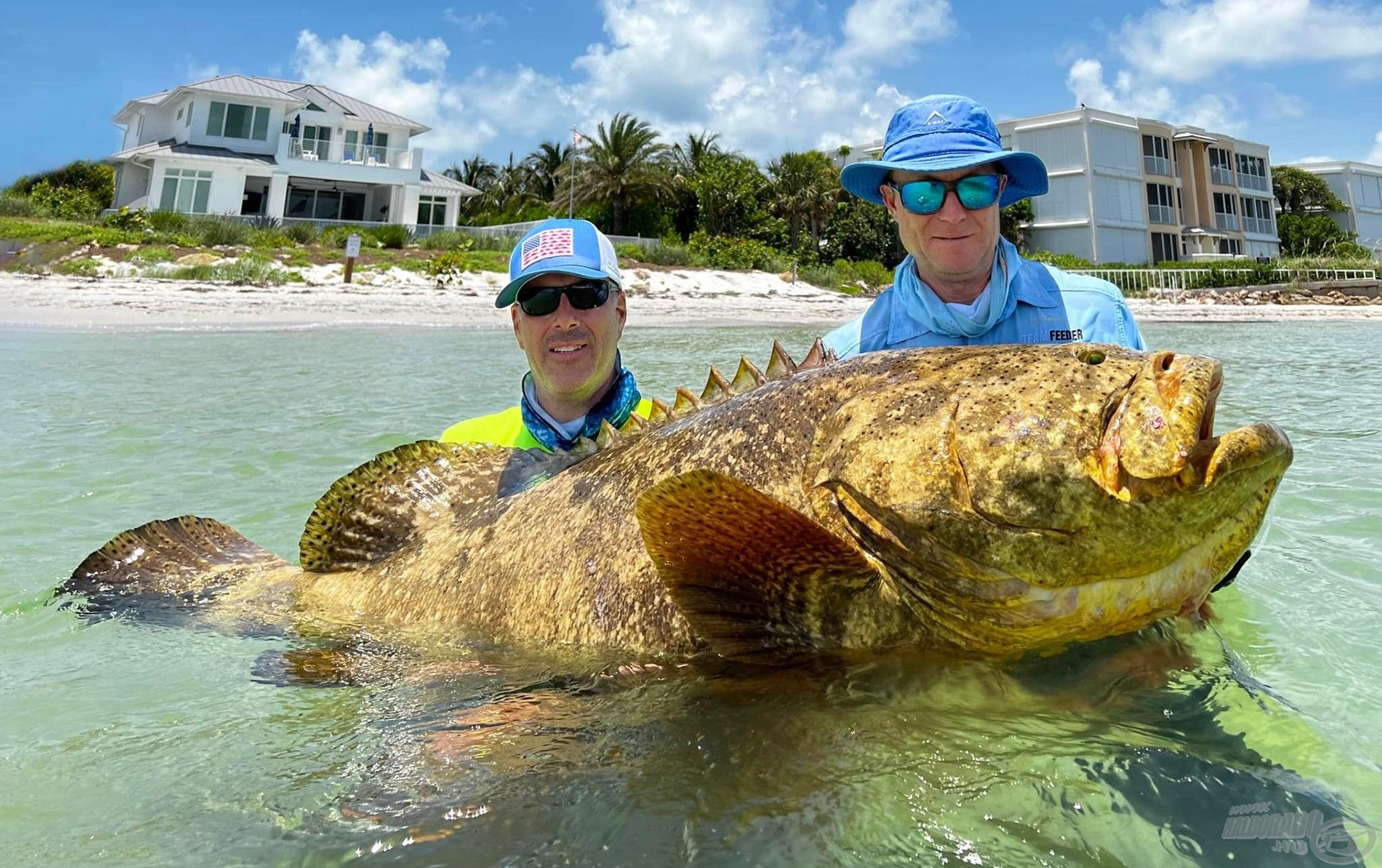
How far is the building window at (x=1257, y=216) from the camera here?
58344mm

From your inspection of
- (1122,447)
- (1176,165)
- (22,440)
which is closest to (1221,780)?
(1122,447)

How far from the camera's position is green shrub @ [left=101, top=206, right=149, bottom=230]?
29.9m

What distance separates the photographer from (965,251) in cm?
362

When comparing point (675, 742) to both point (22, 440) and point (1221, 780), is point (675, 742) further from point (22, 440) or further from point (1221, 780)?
point (22, 440)

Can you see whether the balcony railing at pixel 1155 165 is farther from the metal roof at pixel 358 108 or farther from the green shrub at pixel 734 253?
the metal roof at pixel 358 108

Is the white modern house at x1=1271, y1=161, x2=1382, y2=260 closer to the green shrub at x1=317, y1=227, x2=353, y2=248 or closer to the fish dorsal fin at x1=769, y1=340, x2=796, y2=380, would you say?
the green shrub at x1=317, y1=227, x2=353, y2=248

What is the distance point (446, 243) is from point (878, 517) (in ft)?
111

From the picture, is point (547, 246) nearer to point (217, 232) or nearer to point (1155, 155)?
point (217, 232)

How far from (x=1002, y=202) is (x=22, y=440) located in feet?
26.3

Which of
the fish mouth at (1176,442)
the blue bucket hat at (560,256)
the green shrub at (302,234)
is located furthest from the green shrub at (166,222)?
the fish mouth at (1176,442)

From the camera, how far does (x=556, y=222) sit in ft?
13.2

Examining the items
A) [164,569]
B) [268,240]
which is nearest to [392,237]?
[268,240]

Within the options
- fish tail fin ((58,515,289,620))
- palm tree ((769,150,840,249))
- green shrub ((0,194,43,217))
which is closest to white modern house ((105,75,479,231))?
green shrub ((0,194,43,217))

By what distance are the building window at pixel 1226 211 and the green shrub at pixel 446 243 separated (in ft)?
168
